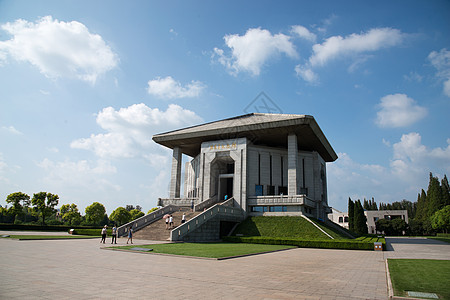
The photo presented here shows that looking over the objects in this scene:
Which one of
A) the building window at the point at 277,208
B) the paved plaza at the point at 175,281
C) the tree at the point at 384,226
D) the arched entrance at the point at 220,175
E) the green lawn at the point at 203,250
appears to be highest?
the arched entrance at the point at 220,175

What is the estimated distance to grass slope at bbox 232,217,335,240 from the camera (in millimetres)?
28631

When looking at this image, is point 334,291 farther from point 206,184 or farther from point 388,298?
point 206,184

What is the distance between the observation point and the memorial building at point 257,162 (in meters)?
35.7

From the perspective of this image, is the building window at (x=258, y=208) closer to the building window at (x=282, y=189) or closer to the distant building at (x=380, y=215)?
the building window at (x=282, y=189)

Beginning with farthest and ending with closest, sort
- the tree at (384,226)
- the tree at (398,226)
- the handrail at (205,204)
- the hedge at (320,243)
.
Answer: the tree at (384,226) → the tree at (398,226) → the handrail at (205,204) → the hedge at (320,243)

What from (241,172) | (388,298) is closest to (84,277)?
(388,298)

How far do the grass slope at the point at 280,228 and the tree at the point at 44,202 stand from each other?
3826 centimetres

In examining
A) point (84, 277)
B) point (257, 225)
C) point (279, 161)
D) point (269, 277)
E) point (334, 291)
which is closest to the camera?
point (334, 291)

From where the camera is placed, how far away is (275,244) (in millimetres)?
25062

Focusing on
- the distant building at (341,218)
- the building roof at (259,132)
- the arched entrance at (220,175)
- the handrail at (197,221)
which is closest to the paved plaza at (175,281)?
the handrail at (197,221)

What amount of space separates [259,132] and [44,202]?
40.5 m

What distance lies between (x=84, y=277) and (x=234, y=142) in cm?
3135

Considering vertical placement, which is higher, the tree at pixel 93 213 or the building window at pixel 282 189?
the building window at pixel 282 189

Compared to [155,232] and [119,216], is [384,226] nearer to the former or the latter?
[119,216]
